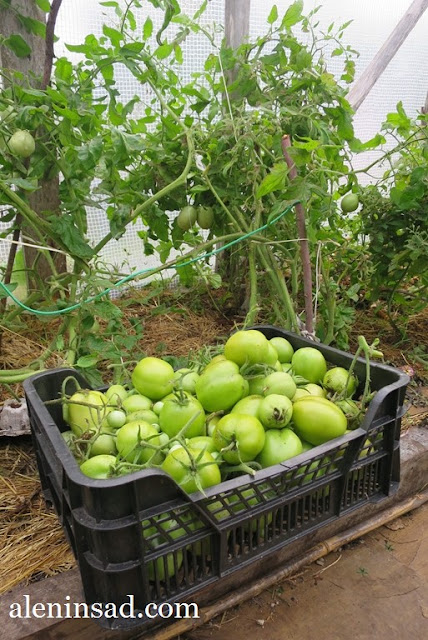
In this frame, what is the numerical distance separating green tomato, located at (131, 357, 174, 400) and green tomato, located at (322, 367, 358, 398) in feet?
1.41

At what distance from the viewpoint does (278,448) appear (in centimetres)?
104

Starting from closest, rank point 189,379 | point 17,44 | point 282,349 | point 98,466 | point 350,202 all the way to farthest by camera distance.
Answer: point 98,466
point 189,379
point 282,349
point 17,44
point 350,202

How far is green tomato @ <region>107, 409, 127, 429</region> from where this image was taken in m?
1.11

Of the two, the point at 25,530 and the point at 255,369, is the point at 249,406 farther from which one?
the point at 25,530

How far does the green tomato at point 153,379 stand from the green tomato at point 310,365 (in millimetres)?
371

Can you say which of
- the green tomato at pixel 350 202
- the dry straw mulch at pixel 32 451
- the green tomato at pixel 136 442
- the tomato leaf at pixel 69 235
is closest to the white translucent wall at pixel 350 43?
the dry straw mulch at pixel 32 451

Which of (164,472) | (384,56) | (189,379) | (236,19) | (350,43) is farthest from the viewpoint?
(350,43)

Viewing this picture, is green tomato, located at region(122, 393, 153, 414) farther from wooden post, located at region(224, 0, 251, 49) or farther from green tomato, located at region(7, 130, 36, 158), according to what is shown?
wooden post, located at region(224, 0, 251, 49)

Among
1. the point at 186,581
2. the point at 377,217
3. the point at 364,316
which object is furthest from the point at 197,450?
the point at 364,316

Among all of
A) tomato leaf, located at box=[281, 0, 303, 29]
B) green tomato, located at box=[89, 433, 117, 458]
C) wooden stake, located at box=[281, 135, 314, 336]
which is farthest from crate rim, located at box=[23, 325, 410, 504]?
tomato leaf, located at box=[281, 0, 303, 29]

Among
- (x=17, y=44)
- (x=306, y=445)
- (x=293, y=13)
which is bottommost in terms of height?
(x=306, y=445)

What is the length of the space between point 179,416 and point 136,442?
0.12m

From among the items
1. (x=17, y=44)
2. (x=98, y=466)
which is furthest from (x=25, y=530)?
(x=17, y=44)

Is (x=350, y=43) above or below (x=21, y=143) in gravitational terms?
above
